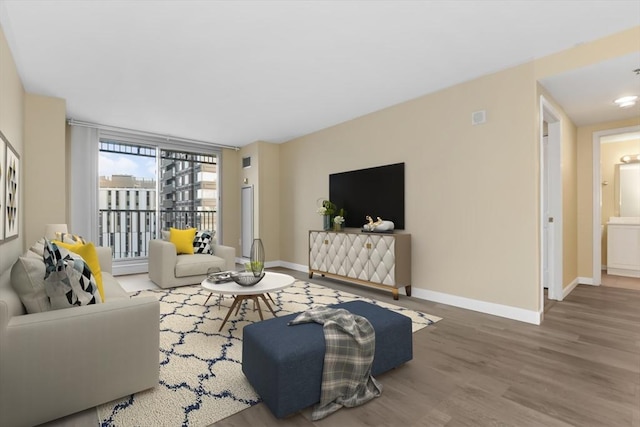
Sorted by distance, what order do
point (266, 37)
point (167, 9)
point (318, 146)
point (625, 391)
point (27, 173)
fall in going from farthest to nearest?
1. point (318, 146)
2. point (27, 173)
3. point (266, 37)
4. point (167, 9)
5. point (625, 391)

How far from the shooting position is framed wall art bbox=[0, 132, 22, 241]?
2434 mm

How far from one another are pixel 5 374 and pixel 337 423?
5.00ft

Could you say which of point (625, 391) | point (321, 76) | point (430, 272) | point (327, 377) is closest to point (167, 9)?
point (321, 76)

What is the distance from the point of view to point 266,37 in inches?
101

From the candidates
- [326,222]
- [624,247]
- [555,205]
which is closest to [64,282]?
[326,222]

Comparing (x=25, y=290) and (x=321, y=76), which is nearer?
(x=25, y=290)

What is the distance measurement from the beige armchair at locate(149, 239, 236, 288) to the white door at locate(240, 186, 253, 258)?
1.70 meters

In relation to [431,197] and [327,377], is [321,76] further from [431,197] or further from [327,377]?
[327,377]

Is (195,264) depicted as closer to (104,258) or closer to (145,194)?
(104,258)

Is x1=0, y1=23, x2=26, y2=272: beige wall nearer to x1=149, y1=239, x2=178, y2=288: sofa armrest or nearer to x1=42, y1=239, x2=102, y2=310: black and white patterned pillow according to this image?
x1=42, y1=239, x2=102, y2=310: black and white patterned pillow

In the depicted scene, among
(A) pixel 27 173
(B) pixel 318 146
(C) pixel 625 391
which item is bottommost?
(C) pixel 625 391

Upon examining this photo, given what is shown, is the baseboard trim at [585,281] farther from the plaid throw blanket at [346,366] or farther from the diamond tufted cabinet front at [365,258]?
the plaid throw blanket at [346,366]

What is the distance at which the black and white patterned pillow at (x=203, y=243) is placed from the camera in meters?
4.74

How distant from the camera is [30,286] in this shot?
1595 mm
